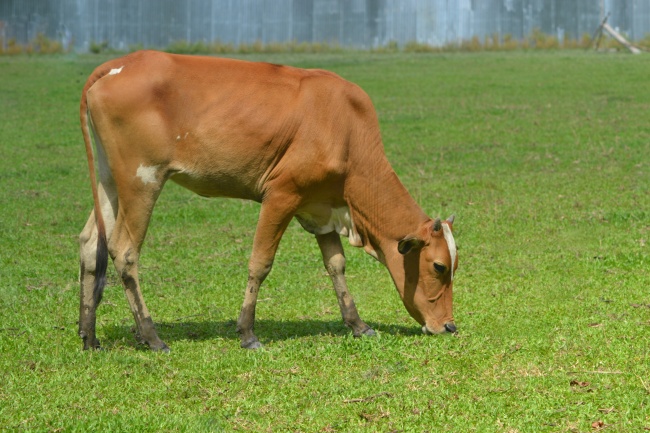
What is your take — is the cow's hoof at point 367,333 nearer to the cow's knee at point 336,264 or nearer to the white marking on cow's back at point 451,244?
the cow's knee at point 336,264

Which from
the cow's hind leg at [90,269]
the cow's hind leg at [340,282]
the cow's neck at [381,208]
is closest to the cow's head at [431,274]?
the cow's neck at [381,208]

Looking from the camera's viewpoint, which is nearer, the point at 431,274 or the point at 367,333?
the point at 431,274

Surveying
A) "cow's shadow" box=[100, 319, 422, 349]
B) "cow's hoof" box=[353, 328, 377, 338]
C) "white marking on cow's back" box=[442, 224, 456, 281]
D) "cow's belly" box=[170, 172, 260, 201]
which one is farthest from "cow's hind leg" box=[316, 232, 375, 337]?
"white marking on cow's back" box=[442, 224, 456, 281]

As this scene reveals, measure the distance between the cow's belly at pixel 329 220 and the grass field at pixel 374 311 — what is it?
84 centimetres

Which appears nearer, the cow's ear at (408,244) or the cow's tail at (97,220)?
the cow's tail at (97,220)

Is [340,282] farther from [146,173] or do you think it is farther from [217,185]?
[146,173]

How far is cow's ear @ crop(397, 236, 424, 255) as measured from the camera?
8172mm

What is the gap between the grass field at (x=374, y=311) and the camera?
6.44 m

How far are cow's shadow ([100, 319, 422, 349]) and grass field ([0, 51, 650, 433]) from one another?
0.03 m

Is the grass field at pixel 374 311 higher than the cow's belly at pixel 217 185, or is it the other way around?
the cow's belly at pixel 217 185

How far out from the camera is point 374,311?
947cm

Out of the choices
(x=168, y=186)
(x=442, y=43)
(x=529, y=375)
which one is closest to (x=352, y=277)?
(x=529, y=375)

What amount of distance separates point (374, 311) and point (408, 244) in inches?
56.3

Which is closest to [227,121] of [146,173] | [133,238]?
[146,173]
